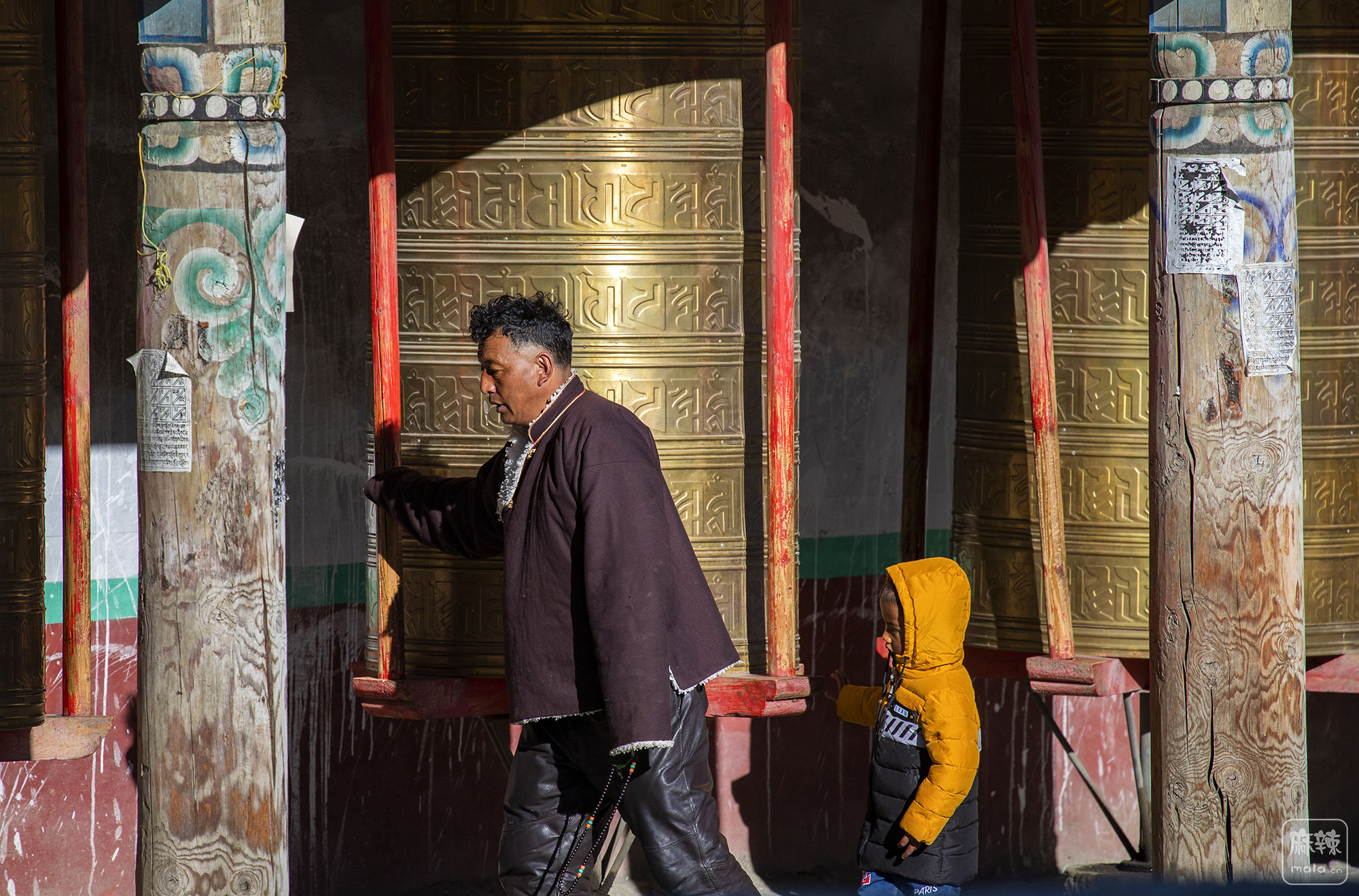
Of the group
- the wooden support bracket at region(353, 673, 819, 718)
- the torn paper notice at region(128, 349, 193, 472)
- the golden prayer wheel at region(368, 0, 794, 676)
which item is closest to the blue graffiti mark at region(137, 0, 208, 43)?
the torn paper notice at region(128, 349, 193, 472)

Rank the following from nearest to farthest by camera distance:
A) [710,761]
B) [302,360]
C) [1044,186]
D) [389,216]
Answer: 1. [389,216]
2. [1044,186]
3. [302,360]
4. [710,761]

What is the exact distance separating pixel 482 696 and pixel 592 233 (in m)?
1.17

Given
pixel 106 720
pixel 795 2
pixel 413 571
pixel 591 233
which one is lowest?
pixel 106 720

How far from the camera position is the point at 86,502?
157 inches

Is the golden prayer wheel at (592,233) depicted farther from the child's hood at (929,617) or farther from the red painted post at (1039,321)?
the red painted post at (1039,321)

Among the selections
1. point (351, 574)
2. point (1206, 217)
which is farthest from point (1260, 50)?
point (351, 574)

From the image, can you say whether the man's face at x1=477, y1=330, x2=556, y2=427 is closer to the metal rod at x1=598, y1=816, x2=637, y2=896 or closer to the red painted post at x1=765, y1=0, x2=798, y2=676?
the red painted post at x1=765, y1=0, x2=798, y2=676

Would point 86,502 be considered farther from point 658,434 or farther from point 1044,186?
point 1044,186

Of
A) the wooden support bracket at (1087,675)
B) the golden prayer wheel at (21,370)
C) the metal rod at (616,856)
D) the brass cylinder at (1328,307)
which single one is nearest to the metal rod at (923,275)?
the wooden support bracket at (1087,675)

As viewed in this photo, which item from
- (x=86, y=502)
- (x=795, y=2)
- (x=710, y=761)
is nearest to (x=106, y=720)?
(x=86, y=502)

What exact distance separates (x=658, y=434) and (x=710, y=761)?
1.67 meters

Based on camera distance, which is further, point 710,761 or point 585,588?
point 710,761

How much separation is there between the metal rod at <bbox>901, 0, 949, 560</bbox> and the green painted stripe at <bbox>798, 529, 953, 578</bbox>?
0.68m

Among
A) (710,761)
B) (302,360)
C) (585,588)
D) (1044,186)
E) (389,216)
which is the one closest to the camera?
(585,588)
